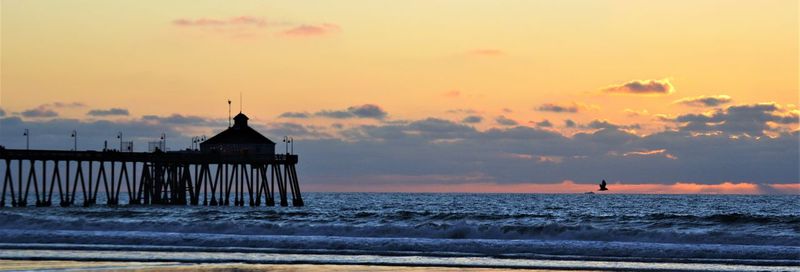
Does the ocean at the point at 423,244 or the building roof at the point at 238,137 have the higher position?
the building roof at the point at 238,137

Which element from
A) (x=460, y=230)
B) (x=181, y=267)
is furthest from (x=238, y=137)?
(x=181, y=267)

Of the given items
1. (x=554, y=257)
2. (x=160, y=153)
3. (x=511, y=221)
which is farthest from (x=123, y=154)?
(x=554, y=257)

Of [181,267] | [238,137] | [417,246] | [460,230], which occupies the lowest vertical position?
[181,267]

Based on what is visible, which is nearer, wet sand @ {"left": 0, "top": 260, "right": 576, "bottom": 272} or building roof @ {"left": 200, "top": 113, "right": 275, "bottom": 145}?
wet sand @ {"left": 0, "top": 260, "right": 576, "bottom": 272}

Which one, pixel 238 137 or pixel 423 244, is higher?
pixel 238 137

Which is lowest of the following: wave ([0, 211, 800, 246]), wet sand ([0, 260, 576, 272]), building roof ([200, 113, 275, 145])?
wet sand ([0, 260, 576, 272])

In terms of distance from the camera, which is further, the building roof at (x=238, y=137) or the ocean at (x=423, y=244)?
the building roof at (x=238, y=137)

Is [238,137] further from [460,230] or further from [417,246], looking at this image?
[417,246]

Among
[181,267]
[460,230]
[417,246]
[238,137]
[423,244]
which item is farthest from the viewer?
[238,137]

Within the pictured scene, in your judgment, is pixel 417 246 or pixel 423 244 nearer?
pixel 417 246

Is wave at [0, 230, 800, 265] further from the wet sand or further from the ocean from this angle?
the wet sand

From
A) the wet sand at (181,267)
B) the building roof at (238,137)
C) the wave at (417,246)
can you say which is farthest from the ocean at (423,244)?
the building roof at (238,137)

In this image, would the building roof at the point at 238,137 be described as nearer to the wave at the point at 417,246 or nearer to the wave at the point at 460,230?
the wave at the point at 460,230

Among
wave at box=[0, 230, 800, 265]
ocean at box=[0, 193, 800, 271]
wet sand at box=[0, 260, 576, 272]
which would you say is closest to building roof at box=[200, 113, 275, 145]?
ocean at box=[0, 193, 800, 271]
